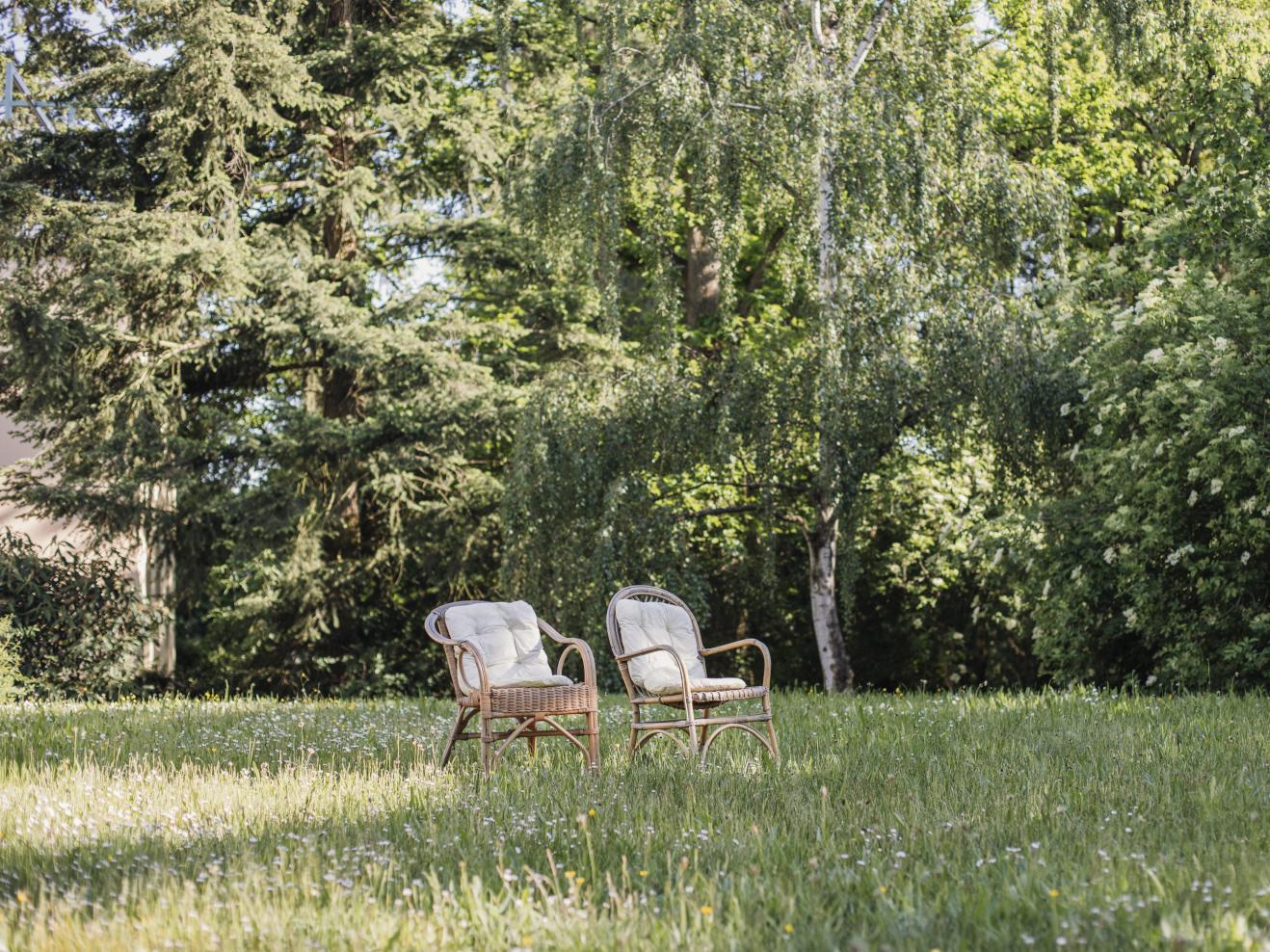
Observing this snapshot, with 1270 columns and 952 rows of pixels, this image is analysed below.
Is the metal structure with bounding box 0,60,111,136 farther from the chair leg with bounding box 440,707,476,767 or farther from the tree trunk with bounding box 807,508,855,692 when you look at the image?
the chair leg with bounding box 440,707,476,767

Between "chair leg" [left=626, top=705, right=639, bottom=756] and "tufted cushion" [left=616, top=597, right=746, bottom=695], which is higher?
"tufted cushion" [left=616, top=597, right=746, bottom=695]

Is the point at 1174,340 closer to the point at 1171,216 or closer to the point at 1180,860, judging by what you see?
the point at 1171,216

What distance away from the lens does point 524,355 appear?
16.6 m

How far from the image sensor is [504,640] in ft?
22.5

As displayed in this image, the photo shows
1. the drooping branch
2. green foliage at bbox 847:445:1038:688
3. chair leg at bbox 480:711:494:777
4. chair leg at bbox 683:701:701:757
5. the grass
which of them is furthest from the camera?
green foliage at bbox 847:445:1038:688

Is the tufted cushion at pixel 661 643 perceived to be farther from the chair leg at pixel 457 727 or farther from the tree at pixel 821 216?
the tree at pixel 821 216

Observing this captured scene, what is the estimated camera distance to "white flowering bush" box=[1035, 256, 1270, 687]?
9.79 metres

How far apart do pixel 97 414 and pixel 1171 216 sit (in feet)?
36.9

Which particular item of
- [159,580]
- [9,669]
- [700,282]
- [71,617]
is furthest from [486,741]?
[700,282]

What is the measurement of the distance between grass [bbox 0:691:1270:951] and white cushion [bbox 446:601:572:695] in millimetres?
477

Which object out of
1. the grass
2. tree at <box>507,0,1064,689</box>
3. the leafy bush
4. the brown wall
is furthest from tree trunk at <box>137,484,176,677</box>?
the grass

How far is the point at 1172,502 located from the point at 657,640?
17.8ft

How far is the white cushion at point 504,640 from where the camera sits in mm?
6660

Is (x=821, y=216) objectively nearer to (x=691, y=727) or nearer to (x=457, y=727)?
(x=691, y=727)
